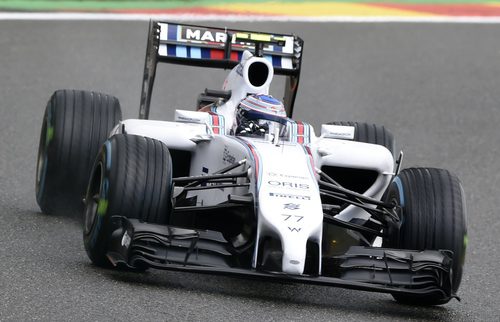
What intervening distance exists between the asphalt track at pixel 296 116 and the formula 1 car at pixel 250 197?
0.71 feet

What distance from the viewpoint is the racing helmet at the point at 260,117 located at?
904cm

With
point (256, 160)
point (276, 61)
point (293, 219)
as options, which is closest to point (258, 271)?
point (293, 219)

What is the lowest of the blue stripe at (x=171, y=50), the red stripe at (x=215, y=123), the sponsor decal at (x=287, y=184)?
the sponsor decal at (x=287, y=184)

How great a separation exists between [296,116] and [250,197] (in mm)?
8747

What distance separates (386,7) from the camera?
72.1 feet

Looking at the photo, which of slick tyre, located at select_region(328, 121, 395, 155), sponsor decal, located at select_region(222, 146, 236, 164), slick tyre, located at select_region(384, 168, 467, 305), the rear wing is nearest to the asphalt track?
slick tyre, located at select_region(384, 168, 467, 305)

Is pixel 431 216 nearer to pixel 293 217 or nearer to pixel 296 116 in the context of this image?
pixel 293 217

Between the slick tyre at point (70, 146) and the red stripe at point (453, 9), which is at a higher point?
the red stripe at point (453, 9)

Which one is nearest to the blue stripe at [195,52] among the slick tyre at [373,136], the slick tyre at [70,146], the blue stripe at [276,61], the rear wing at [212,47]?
the rear wing at [212,47]

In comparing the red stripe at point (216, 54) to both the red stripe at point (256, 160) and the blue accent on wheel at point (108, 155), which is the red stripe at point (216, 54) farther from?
the blue accent on wheel at point (108, 155)

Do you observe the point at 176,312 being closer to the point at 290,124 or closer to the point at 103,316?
the point at 103,316

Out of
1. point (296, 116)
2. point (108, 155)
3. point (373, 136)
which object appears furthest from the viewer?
point (296, 116)

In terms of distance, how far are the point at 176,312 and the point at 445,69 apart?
12.9 metres

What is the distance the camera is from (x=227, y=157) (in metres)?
8.79
